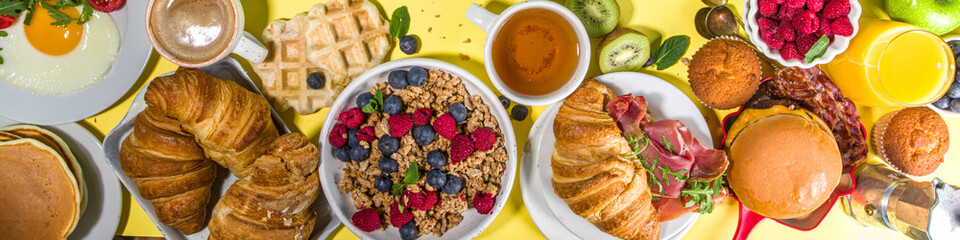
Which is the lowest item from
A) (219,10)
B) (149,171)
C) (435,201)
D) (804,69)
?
(435,201)

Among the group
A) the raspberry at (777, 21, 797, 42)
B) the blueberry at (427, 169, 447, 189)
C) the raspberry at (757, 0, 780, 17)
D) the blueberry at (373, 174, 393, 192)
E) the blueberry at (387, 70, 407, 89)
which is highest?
the raspberry at (757, 0, 780, 17)

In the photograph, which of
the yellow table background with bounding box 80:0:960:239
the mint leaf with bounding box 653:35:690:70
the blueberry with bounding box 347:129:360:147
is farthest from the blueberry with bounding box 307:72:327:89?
the mint leaf with bounding box 653:35:690:70

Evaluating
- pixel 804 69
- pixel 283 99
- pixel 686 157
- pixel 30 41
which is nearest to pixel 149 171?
pixel 283 99

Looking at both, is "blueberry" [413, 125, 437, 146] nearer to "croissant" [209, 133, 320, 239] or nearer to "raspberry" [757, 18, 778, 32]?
"croissant" [209, 133, 320, 239]

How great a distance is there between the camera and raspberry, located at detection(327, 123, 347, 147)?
152 centimetres

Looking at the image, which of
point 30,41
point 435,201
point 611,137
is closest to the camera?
point 611,137

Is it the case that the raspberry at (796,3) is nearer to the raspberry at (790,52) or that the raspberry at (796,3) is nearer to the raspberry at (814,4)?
the raspberry at (814,4)

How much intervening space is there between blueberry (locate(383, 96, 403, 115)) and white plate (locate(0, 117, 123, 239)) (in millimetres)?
1077

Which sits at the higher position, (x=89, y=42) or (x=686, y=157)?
(x=89, y=42)

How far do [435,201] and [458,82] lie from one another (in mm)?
401

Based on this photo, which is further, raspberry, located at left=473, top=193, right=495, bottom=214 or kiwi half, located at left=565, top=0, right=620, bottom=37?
kiwi half, located at left=565, top=0, right=620, bottom=37

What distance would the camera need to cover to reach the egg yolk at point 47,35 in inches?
66.4

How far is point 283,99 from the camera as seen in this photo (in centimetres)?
170

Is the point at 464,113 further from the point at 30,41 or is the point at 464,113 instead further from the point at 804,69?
the point at 30,41
